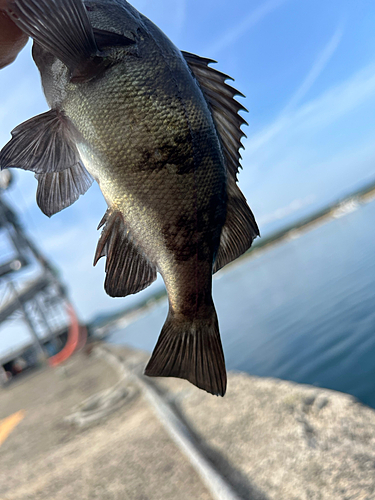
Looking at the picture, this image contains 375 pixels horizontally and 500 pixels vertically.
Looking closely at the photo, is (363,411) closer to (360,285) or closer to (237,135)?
(237,135)

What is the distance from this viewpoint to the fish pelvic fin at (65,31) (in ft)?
3.30

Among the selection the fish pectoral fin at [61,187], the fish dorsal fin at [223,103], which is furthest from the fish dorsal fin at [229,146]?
the fish pectoral fin at [61,187]

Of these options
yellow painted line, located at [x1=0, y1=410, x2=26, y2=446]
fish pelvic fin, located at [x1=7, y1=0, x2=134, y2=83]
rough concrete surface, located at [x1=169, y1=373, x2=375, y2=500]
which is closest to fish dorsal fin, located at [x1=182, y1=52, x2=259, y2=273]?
fish pelvic fin, located at [x1=7, y1=0, x2=134, y2=83]

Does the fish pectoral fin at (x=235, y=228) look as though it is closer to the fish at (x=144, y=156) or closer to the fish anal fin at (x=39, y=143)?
the fish at (x=144, y=156)

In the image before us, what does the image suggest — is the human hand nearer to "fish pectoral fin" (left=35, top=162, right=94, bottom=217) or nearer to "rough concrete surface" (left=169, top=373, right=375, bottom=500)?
"fish pectoral fin" (left=35, top=162, right=94, bottom=217)

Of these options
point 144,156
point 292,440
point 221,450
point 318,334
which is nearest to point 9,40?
point 144,156

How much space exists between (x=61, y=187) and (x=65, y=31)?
1.77 ft

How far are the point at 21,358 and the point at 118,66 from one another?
21434mm

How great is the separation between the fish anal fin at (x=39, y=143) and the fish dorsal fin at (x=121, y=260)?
11.3 inches

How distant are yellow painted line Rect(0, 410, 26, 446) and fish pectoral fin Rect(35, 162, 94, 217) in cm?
785

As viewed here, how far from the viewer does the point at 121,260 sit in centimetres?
122

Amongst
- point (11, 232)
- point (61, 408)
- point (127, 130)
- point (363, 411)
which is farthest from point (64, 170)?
point (11, 232)

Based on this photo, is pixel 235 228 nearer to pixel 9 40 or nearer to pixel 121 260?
pixel 121 260

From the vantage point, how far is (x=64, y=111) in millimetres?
1203
